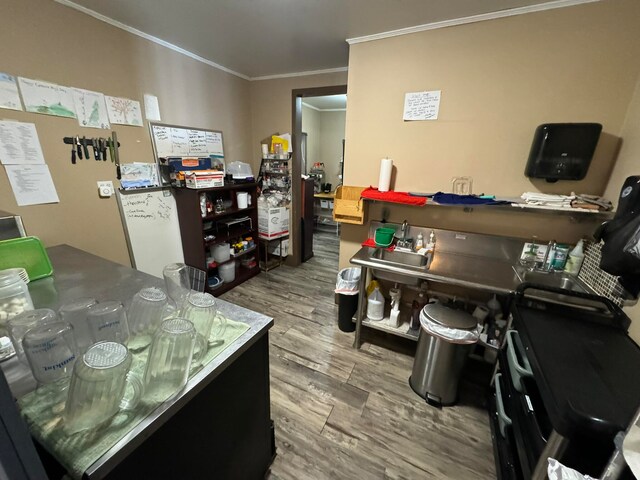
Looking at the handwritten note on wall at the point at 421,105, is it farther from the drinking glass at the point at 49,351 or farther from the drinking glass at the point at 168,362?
the drinking glass at the point at 49,351

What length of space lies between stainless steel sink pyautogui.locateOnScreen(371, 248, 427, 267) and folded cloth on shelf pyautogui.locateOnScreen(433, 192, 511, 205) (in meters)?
0.44

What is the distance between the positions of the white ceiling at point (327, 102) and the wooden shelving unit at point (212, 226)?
283 centimetres

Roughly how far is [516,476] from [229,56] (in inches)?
138

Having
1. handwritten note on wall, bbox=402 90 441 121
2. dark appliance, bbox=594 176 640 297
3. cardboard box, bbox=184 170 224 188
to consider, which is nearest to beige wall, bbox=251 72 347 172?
cardboard box, bbox=184 170 224 188

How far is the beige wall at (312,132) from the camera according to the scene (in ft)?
17.7

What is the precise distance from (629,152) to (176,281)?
2.43m

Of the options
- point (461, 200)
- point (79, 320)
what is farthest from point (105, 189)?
point (461, 200)

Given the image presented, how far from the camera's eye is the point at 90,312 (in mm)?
793

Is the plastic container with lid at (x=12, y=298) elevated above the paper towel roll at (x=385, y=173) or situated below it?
below

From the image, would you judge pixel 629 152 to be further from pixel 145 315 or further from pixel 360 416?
pixel 145 315

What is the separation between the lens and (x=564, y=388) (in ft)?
2.62

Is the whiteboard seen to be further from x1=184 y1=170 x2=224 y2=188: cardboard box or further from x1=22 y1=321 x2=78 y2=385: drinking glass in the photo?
x1=22 y1=321 x2=78 y2=385: drinking glass

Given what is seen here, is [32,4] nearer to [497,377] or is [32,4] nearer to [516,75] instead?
[516,75]

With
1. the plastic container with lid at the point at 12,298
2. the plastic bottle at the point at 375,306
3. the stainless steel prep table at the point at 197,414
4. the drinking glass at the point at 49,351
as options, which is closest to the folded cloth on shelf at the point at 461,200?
the plastic bottle at the point at 375,306
